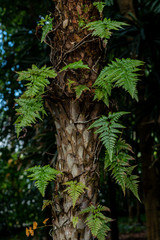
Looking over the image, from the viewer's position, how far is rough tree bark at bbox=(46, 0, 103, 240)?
39.1 inches

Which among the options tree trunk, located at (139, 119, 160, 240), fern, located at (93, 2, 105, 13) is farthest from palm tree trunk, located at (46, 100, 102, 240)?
tree trunk, located at (139, 119, 160, 240)

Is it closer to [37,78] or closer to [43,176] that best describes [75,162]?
[43,176]

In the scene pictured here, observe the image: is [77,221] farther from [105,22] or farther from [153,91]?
[153,91]

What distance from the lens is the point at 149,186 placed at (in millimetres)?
3293

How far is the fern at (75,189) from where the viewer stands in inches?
36.0

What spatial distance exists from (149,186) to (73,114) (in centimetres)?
263

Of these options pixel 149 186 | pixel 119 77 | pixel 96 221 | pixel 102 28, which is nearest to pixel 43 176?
pixel 96 221

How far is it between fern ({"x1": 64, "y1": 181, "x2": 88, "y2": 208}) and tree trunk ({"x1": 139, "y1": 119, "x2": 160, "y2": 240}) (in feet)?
7.56


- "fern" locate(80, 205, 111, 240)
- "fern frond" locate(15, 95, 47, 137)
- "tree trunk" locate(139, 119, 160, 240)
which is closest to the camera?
"fern" locate(80, 205, 111, 240)

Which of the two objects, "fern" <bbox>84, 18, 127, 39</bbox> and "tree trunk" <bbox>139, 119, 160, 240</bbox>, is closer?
"fern" <bbox>84, 18, 127, 39</bbox>

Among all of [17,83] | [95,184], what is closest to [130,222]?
[17,83]

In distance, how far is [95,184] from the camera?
1.02 metres

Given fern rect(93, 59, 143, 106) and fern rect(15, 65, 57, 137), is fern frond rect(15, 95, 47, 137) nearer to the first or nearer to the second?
fern rect(15, 65, 57, 137)

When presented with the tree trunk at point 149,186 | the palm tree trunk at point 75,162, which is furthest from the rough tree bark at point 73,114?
the tree trunk at point 149,186
